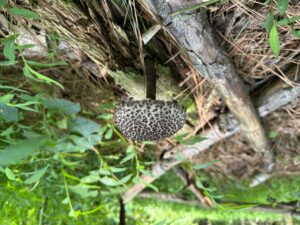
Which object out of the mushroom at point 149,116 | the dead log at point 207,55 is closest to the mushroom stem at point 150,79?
the mushroom at point 149,116

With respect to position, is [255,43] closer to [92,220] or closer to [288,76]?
[288,76]

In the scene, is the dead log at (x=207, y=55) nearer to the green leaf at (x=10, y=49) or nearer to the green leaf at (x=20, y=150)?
the green leaf at (x=10, y=49)

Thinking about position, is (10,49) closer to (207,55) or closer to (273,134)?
(207,55)

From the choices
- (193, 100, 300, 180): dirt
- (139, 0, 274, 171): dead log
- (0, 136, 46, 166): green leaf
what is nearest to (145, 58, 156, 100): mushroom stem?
(139, 0, 274, 171): dead log

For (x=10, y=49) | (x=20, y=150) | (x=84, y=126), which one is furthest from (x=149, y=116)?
(x=20, y=150)

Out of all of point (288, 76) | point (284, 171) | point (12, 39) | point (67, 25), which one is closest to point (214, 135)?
point (288, 76)

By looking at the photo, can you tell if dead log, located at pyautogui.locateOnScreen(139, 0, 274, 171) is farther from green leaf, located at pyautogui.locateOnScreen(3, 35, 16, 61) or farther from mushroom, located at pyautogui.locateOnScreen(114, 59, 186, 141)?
green leaf, located at pyautogui.locateOnScreen(3, 35, 16, 61)
